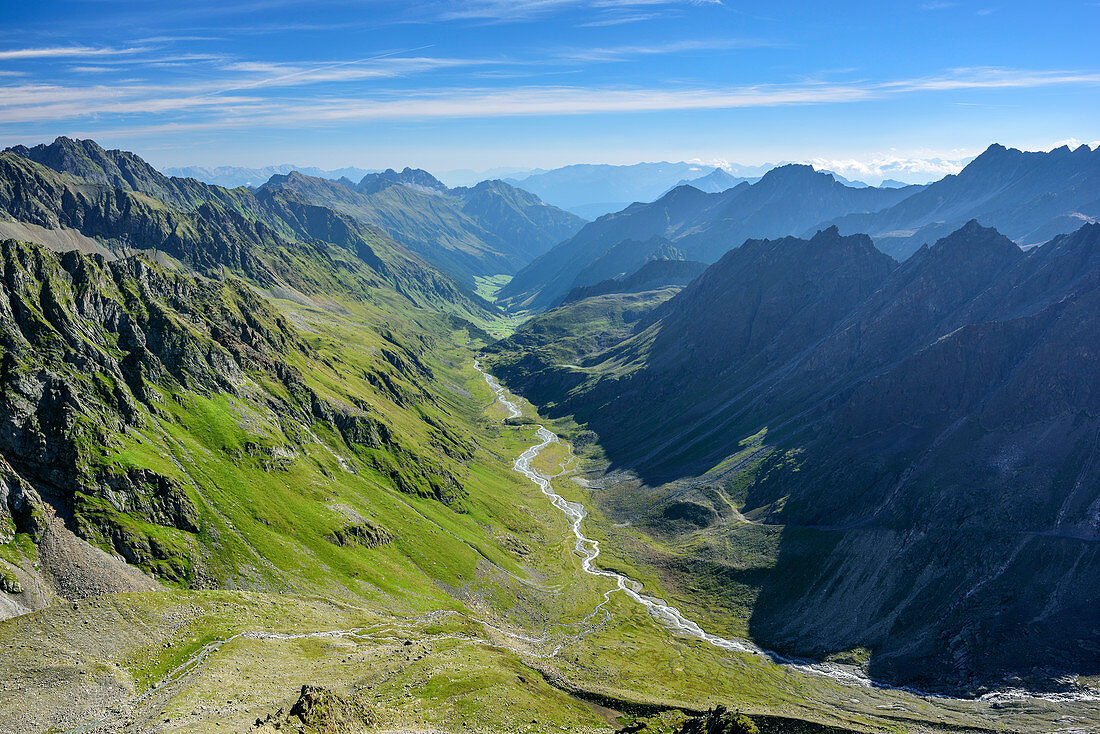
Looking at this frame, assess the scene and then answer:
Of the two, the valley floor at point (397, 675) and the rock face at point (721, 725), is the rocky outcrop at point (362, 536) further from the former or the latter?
the rock face at point (721, 725)

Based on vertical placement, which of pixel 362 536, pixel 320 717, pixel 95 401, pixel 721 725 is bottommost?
pixel 362 536

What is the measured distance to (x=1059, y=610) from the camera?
149250 mm

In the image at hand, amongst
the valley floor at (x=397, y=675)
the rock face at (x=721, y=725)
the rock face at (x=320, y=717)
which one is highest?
the rock face at (x=721, y=725)

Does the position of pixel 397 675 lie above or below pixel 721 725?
below

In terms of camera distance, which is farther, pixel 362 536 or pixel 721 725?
pixel 362 536

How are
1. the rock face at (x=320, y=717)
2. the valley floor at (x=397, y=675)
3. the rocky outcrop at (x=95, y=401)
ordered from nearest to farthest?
the rock face at (x=320, y=717)
the valley floor at (x=397, y=675)
the rocky outcrop at (x=95, y=401)

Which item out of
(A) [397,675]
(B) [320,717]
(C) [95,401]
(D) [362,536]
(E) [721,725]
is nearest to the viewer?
(B) [320,717]

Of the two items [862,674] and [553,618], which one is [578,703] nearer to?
[553,618]

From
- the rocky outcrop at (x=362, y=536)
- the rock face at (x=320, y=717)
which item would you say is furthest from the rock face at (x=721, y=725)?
the rocky outcrop at (x=362, y=536)

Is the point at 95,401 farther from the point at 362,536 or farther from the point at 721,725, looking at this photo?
the point at 721,725

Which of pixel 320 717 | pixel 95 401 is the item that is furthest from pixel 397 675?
pixel 95 401

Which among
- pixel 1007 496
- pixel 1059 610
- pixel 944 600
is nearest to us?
pixel 1059 610

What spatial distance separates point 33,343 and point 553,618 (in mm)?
151061

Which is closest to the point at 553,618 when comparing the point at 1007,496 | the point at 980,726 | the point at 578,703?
the point at 578,703
